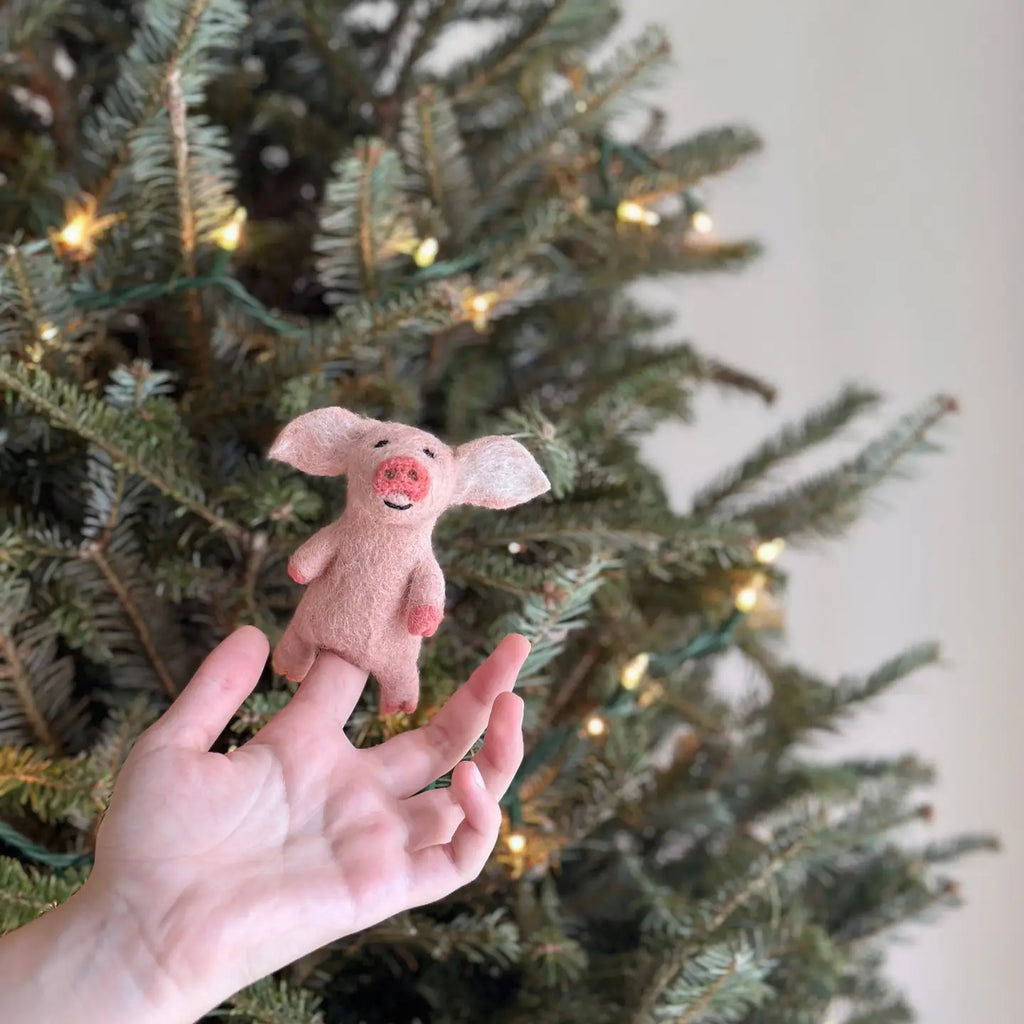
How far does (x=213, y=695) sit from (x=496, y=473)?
0.13 m

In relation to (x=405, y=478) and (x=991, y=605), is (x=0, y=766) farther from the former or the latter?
(x=991, y=605)

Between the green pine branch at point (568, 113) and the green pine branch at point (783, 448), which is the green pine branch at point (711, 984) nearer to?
the green pine branch at point (783, 448)

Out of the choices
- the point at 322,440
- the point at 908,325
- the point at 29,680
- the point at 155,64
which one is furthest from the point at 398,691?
the point at 908,325

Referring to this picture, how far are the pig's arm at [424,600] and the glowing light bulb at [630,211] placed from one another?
1.14 feet

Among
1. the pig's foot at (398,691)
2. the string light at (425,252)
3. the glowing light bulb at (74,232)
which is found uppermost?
the glowing light bulb at (74,232)

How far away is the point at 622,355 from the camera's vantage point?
0.73 meters

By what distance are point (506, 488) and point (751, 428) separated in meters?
0.93

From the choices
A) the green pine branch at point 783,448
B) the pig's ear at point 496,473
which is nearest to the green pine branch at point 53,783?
the pig's ear at point 496,473

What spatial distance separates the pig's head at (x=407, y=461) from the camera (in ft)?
1.14

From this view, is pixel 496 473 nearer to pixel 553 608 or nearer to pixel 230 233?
pixel 553 608

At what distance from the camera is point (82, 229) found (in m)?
0.51

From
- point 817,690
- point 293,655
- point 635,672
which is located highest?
point 293,655

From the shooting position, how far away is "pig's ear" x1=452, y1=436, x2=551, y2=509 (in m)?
0.37

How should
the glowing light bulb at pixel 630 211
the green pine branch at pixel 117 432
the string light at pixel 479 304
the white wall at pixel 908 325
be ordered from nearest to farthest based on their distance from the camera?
the green pine branch at pixel 117 432, the string light at pixel 479 304, the glowing light bulb at pixel 630 211, the white wall at pixel 908 325
